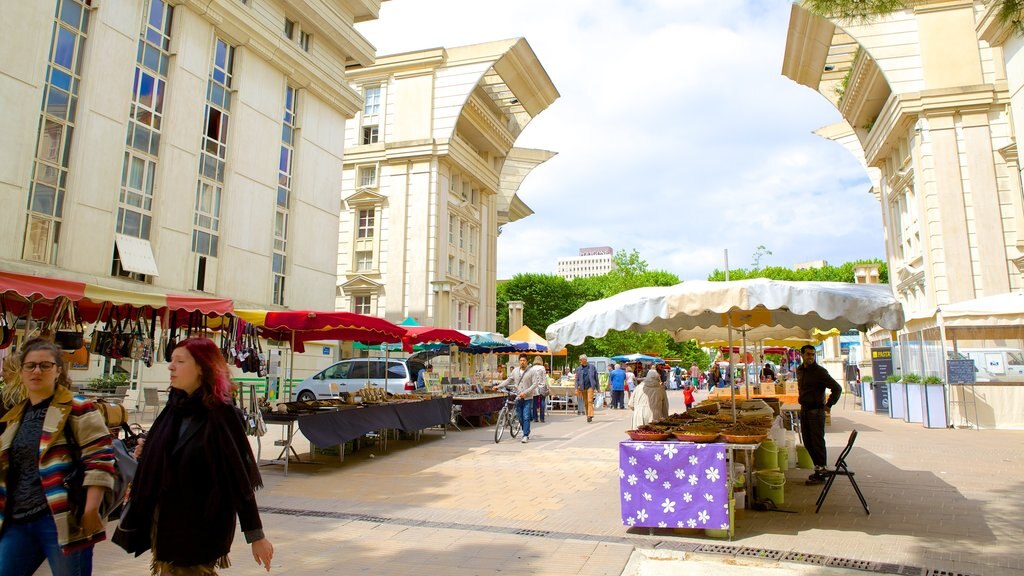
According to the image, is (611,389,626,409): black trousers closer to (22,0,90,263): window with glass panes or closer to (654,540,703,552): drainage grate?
(22,0,90,263): window with glass panes

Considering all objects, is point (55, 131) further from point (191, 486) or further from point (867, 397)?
point (867, 397)

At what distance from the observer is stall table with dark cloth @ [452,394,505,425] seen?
1580 centimetres

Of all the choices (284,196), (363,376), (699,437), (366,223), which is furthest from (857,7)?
(366,223)

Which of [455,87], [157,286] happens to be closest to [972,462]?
[157,286]

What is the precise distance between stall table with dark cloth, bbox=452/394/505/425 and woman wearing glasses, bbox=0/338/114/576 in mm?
12681

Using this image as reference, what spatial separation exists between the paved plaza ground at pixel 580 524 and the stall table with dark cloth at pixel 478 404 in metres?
4.61

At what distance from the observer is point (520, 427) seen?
597 inches

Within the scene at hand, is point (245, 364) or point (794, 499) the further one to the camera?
point (245, 364)

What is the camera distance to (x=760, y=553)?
17.6ft

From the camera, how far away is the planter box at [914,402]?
17316 millimetres

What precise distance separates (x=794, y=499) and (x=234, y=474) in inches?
273

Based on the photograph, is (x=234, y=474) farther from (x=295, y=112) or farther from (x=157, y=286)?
(x=295, y=112)

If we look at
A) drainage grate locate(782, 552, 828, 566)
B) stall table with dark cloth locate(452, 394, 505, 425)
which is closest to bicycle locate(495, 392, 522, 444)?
stall table with dark cloth locate(452, 394, 505, 425)

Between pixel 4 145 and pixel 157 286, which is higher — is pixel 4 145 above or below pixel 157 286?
above
